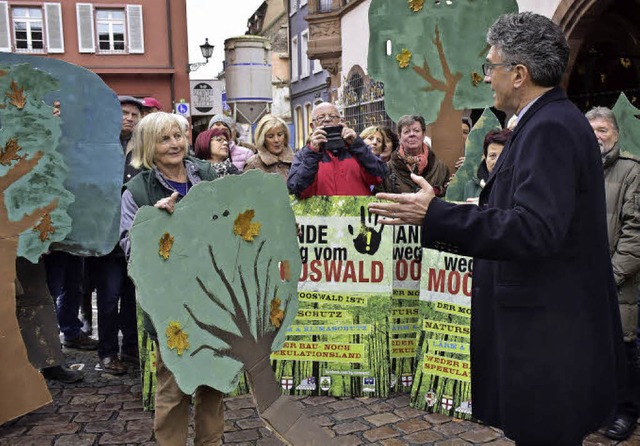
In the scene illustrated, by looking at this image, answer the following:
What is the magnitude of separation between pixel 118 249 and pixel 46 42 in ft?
74.1

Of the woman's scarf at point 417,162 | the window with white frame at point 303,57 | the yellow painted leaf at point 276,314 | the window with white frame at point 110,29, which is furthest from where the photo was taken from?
the window with white frame at point 303,57

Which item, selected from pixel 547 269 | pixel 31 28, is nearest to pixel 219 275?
pixel 547 269

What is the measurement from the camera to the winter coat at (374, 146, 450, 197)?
451 centimetres

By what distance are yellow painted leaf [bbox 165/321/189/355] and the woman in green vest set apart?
67cm

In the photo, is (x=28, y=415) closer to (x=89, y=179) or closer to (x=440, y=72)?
(x=89, y=179)

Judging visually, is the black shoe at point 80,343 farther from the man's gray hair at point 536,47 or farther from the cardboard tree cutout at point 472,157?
the man's gray hair at point 536,47

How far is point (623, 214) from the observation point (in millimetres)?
3590

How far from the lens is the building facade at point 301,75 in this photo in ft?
96.7

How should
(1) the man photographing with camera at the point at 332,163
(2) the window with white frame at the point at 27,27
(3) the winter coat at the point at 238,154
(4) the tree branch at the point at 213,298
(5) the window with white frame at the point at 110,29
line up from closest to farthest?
(4) the tree branch at the point at 213,298 → (1) the man photographing with camera at the point at 332,163 → (3) the winter coat at the point at 238,154 → (2) the window with white frame at the point at 27,27 → (5) the window with white frame at the point at 110,29

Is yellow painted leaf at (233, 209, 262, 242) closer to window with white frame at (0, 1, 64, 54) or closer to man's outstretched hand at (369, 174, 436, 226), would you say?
man's outstretched hand at (369, 174, 436, 226)

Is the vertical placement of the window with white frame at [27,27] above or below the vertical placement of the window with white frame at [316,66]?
above

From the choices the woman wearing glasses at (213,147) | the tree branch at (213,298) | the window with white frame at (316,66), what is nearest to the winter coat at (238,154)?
the woman wearing glasses at (213,147)

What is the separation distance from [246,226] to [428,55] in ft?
7.38

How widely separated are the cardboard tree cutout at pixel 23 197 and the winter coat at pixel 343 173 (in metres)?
1.45
